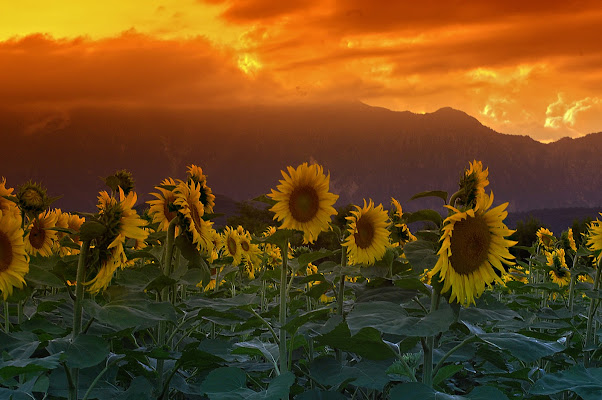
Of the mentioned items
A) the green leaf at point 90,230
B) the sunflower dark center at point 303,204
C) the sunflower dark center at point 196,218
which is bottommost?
the green leaf at point 90,230

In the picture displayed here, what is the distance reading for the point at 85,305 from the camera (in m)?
3.01

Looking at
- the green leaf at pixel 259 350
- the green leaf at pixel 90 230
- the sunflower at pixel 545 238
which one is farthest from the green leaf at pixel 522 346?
the sunflower at pixel 545 238

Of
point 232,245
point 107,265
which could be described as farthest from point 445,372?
point 232,245

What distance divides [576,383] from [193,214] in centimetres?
254

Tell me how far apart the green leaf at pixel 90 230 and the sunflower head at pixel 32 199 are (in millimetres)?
2076

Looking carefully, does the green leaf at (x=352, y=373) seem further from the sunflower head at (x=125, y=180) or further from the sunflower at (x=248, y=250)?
the sunflower at (x=248, y=250)

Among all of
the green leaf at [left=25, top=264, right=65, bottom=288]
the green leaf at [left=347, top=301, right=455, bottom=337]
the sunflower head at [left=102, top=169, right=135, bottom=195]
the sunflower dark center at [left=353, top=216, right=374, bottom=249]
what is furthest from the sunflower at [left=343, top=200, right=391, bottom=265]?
the green leaf at [left=25, top=264, right=65, bottom=288]

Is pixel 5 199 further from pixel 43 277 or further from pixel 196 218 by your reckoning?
pixel 43 277

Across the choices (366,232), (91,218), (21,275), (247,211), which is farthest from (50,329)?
(247,211)

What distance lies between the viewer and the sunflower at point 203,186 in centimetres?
477

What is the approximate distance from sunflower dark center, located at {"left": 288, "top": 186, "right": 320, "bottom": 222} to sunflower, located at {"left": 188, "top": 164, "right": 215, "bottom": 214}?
66 cm

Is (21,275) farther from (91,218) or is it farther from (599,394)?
(599,394)

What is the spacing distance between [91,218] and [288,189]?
1.66m

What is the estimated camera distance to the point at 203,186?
488 cm
